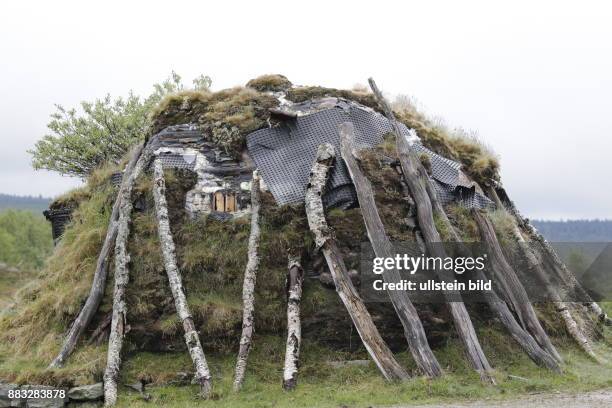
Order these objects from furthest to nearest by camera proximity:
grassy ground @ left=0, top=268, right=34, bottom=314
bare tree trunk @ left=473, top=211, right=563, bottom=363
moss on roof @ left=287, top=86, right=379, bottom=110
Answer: grassy ground @ left=0, top=268, right=34, bottom=314 < moss on roof @ left=287, top=86, right=379, bottom=110 < bare tree trunk @ left=473, top=211, right=563, bottom=363

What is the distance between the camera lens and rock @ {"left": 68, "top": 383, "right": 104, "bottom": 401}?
9.20 m

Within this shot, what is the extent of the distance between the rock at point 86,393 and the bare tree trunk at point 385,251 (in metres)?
4.82

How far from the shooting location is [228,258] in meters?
11.4

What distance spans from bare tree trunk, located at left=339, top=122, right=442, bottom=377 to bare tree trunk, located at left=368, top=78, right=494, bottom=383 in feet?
2.15

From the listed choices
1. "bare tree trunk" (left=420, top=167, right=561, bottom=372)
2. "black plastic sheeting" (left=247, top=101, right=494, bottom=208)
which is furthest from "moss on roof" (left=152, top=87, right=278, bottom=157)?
"bare tree trunk" (left=420, top=167, right=561, bottom=372)

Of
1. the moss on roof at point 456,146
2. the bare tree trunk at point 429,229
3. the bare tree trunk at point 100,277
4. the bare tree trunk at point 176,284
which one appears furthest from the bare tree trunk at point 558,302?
the bare tree trunk at point 100,277

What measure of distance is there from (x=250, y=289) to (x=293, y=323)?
0.98 meters

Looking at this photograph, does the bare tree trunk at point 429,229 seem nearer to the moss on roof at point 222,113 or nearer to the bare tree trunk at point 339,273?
the bare tree trunk at point 339,273

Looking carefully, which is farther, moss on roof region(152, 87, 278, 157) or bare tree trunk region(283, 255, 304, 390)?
moss on roof region(152, 87, 278, 157)

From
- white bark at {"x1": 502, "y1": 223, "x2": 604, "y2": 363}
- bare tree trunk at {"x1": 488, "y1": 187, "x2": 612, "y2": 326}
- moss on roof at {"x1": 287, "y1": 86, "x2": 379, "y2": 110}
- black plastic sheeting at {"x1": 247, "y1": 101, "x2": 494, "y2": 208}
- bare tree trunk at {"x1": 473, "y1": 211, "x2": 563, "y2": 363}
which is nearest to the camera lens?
bare tree trunk at {"x1": 473, "y1": 211, "x2": 563, "y2": 363}

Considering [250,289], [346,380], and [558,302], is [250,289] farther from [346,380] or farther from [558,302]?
[558,302]

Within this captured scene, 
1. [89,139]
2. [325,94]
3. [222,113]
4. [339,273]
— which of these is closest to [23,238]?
[89,139]

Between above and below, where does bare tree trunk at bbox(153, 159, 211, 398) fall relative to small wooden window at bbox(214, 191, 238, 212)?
below

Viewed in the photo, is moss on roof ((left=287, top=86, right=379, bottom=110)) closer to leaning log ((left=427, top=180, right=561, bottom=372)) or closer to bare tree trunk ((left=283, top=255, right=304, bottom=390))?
leaning log ((left=427, top=180, right=561, bottom=372))
